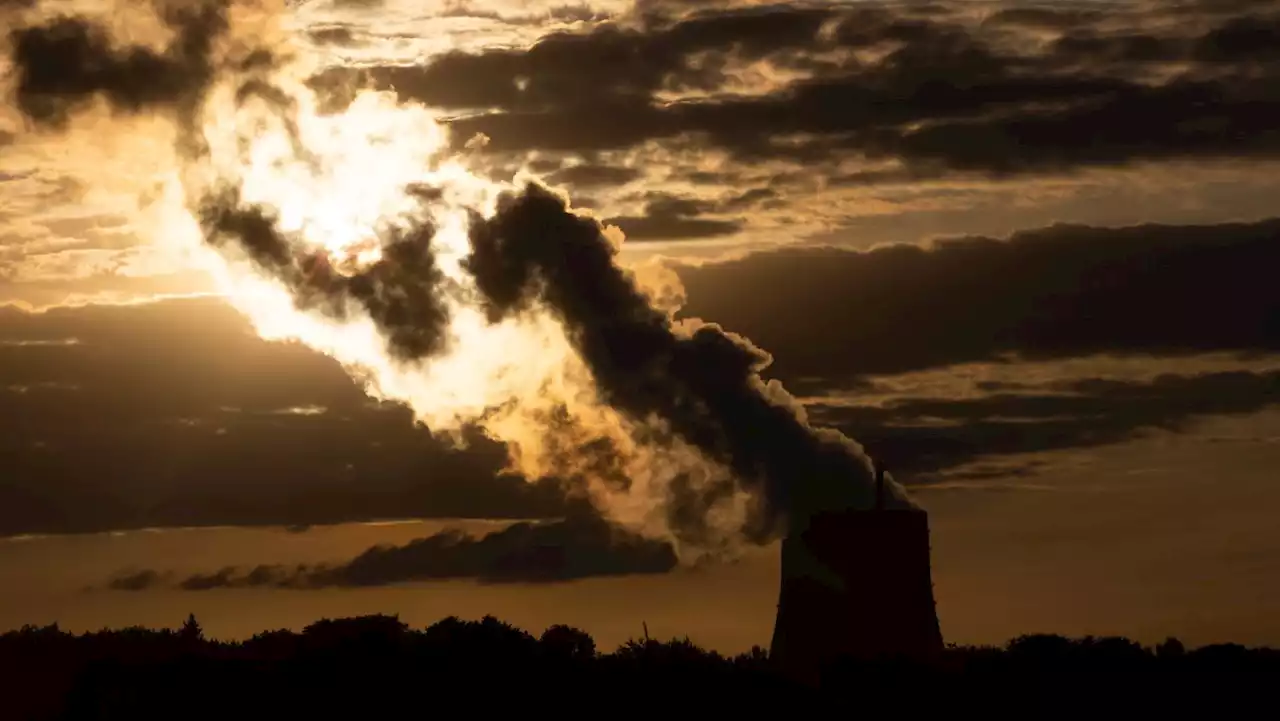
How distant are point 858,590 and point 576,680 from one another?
682 centimetres

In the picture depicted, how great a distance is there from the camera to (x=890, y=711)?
206 feet

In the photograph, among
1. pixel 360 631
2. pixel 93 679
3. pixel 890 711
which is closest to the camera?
pixel 890 711

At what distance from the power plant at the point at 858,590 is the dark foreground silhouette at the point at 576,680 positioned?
54.8 inches

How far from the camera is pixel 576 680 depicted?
6712 cm

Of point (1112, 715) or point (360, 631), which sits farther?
point (360, 631)

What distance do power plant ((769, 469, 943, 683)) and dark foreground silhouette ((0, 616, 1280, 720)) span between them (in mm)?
1392

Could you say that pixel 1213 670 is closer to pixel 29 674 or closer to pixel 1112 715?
pixel 1112 715

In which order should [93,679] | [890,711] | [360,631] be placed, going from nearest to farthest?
1. [890,711]
2. [93,679]
3. [360,631]

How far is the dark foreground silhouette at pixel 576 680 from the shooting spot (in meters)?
64.4

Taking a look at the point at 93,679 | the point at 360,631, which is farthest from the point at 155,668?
the point at 360,631

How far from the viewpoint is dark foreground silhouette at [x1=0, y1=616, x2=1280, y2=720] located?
64.4 metres

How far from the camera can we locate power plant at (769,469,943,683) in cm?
6725

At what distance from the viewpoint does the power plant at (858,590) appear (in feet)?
221

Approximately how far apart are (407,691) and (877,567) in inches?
439
